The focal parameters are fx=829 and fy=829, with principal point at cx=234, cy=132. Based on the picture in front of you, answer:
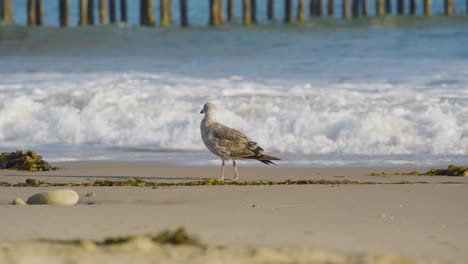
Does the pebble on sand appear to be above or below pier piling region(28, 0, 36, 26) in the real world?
below

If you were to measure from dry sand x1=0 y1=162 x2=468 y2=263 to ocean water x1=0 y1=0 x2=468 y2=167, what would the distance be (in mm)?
1870

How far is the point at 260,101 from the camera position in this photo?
10.9 meters

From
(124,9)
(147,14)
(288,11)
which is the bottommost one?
(147,14)

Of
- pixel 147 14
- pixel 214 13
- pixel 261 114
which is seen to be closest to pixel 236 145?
pixel 261 114

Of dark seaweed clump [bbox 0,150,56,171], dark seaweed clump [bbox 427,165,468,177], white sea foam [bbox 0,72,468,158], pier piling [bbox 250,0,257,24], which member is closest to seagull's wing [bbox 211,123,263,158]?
dark seaweed clump [bbox 427,165,468,177]

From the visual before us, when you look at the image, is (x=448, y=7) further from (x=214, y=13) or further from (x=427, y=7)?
(x=214, y=13)

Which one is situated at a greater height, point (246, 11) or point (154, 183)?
point (246, 11)

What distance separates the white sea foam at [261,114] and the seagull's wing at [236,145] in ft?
6.57

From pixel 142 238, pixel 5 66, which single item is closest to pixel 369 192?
pixel 142 238

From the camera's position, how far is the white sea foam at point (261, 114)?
29.4ft

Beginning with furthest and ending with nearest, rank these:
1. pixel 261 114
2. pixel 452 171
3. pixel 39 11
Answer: pixel 39 11, pixel 261 114, pixel 452 171

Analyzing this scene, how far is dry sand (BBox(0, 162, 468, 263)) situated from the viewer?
12.0 feet

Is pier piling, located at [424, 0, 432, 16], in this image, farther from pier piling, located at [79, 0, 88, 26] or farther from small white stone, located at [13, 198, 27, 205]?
small white stone, located at [13, 198, 27, 205]

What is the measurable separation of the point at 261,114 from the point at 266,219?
5695 mm
